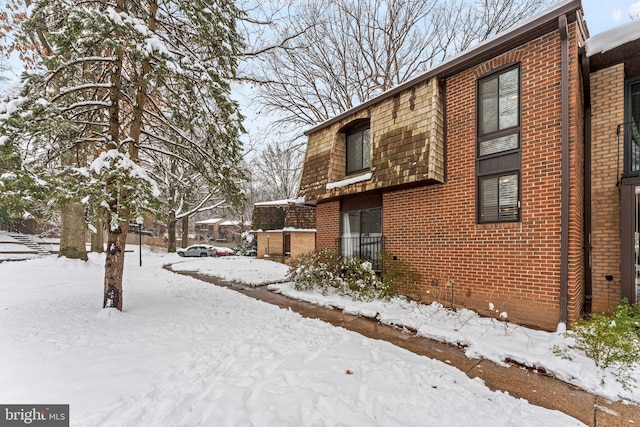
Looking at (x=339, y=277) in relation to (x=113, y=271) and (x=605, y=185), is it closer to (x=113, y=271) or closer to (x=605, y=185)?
(x=113, y=271)

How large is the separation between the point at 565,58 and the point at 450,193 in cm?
307

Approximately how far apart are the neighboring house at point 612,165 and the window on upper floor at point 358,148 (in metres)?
4.99

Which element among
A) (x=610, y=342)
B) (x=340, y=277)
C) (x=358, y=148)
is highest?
(x=358, y=148)

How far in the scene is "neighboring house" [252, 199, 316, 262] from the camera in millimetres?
18469

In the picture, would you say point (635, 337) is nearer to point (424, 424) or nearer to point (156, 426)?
point (424, 424)

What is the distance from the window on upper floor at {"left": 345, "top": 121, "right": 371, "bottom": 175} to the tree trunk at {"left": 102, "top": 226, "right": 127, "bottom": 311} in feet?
20.9

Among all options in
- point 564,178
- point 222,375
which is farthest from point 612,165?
point 222,375

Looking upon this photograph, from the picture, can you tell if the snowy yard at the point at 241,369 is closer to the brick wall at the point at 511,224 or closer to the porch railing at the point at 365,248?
the brick wall at the point at 511,224

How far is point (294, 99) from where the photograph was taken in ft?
53.5

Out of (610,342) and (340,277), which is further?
(340,277)

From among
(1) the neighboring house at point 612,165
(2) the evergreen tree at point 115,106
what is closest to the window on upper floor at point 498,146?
(1) the neighboring house at point 612,165

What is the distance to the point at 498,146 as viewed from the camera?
601 centimetres

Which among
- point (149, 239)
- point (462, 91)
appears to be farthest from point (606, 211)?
point (149, 239)

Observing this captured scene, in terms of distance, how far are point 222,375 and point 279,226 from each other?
1850cm
